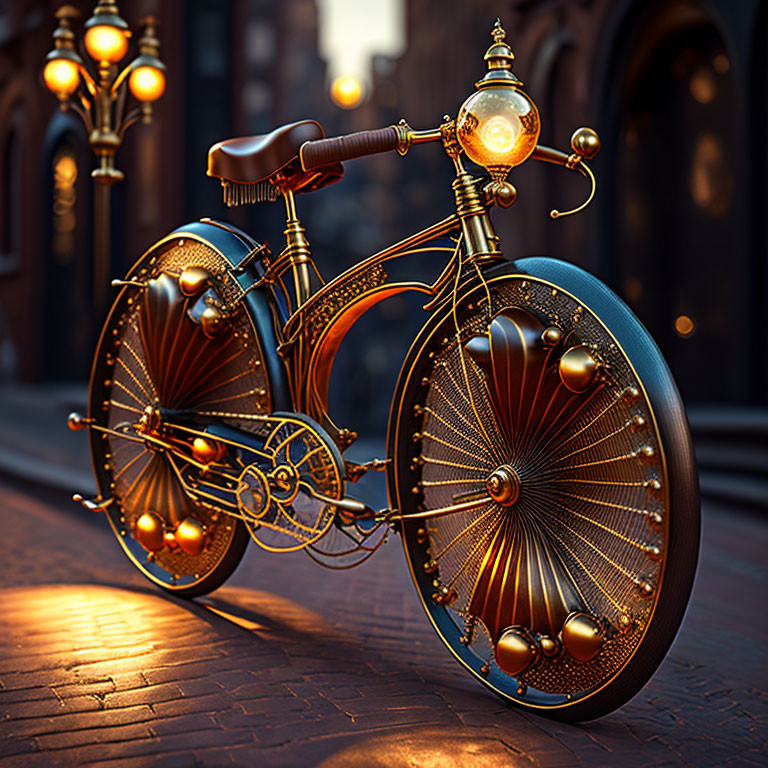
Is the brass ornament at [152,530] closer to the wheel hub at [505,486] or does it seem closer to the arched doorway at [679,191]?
the wheel hub at [505,486]

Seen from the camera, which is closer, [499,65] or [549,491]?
[549,491]

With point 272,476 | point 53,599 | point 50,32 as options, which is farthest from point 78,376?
point 272,476

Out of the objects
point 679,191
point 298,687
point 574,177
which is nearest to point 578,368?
point 298,687

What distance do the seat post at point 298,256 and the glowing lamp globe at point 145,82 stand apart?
3279 mm

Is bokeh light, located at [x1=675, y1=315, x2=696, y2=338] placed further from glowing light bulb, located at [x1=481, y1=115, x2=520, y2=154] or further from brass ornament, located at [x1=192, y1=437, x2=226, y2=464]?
glowing light bulb, located at [x1=481, y1=115, x2=520, y2=154]

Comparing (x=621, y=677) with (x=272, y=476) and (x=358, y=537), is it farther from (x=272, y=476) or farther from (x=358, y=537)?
(x=272, y=476)

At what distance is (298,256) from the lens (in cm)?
349

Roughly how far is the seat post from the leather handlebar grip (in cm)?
28

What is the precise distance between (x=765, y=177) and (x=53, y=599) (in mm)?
8149

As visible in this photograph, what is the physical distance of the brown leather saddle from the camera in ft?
11.1

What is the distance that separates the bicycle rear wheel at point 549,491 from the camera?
2.41m

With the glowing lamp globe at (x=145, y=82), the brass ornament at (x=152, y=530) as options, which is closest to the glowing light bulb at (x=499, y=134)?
the brass ornament at (x=152, y=530)

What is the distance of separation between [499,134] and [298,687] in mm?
1767

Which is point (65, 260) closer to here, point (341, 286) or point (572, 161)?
point (341, 286)
